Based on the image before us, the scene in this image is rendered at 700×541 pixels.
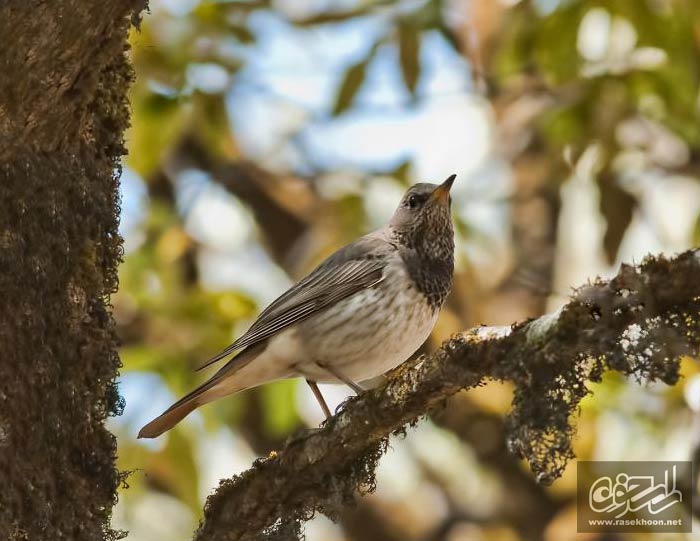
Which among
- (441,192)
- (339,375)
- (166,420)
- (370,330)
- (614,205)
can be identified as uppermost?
(441,192)

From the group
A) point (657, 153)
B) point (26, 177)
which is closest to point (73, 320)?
point (26, 177)

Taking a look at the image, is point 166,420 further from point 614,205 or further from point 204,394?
point 614,205

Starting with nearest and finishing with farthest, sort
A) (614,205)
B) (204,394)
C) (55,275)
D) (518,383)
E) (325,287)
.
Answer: (518,383), (55,275), (204,394), (325,287), (614,205)

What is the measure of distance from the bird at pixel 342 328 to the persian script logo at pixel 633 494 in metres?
1.57

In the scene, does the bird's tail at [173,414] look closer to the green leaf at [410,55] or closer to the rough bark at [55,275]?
the rough bark at [55,275]

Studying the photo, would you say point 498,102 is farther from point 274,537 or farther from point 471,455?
point 274,537

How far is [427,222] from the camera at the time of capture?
232 inches

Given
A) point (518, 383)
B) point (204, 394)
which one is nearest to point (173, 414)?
point (204, 394)

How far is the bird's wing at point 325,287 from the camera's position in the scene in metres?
5.34

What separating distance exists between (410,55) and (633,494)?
2834mm

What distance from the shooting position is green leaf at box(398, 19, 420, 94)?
5785mm

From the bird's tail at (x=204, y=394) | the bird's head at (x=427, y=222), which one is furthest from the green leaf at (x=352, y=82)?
the bird's tail at (x=204, y=394)

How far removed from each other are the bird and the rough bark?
1487 millimetres

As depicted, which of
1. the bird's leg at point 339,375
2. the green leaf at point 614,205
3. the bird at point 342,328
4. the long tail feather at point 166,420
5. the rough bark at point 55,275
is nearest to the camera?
the rough bark at point 55,275
